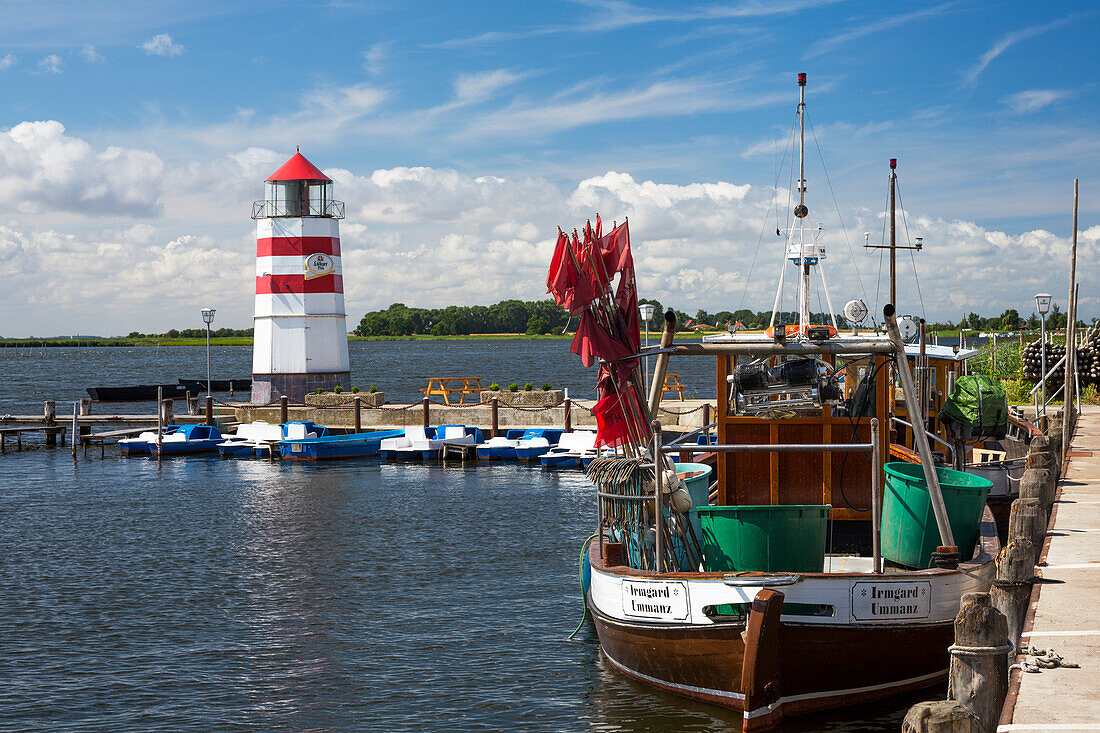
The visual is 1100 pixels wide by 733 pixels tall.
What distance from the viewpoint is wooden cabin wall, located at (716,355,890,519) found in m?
13.1

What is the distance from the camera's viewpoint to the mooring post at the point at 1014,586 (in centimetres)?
905

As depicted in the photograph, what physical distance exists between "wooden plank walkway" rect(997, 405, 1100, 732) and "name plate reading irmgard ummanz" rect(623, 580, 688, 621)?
3.17 meters

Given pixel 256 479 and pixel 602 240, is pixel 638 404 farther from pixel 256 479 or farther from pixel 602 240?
pixel 256 479

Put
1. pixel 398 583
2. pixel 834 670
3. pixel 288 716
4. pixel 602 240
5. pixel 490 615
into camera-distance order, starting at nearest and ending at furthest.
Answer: pixel 834 670 → pixel 602 240 → pixel 288 716 → pixel 490 615 → pixel 398 583

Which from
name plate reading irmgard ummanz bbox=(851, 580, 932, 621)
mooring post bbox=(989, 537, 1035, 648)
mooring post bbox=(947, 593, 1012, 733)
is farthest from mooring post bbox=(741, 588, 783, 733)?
mooring post bbox=(947, 593, 1012, 733)

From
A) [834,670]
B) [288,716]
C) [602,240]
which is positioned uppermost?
[602,240]

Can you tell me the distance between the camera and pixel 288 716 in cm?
1206

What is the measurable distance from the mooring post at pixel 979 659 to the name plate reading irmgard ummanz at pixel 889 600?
2.60 m

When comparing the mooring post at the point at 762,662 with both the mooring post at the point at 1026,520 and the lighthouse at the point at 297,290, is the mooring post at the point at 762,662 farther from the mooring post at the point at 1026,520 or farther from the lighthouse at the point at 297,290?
the lighthouse at the point at 297,290

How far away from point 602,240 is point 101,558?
1468cm

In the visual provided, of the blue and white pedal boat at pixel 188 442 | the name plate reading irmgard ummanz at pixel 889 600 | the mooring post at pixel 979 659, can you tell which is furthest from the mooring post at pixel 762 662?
the blue and white pedal boat at pixel 188 442

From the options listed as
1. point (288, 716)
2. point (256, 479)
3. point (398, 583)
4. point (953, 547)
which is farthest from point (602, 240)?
point (256, 479)

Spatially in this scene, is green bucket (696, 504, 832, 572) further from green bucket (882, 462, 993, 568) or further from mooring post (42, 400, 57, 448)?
mooring post (42, 400, 57, 448)

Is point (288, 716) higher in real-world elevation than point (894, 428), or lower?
lower
